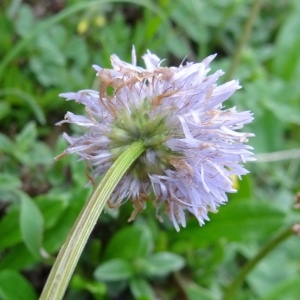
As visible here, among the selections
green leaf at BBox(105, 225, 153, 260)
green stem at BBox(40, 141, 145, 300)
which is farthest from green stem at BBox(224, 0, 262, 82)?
green stem at BBox(40, 141, 145, 300)

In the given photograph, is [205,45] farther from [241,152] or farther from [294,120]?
[241,152]

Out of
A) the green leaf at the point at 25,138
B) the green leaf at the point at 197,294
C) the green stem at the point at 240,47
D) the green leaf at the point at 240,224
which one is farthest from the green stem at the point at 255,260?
the green stem at the point at 240,47

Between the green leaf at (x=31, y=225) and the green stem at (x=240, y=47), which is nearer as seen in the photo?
the green leaf at (x=31, y=225)

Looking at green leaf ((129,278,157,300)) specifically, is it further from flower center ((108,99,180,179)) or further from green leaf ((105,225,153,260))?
flower center ((108,99,180,179))

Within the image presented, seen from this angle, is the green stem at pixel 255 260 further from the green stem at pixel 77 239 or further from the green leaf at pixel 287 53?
Result: the green leaf at pixel 287 53

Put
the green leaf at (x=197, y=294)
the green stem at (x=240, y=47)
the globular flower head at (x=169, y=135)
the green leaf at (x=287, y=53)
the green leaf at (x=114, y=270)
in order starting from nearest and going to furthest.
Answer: the globular flower head at (x=169, y=135) → the green leaf at (x=114, y=270) → the green leaf at (x=197, y=294) → the green stem at (x=240, y=47) → the green leaf at (x=287, y=53)

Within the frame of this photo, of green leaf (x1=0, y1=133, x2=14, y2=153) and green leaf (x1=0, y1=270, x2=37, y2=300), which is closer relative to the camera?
green leaf (x1=0, y1=270, x2=37, y2=300)

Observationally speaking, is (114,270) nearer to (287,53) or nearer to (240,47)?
(240,47)
